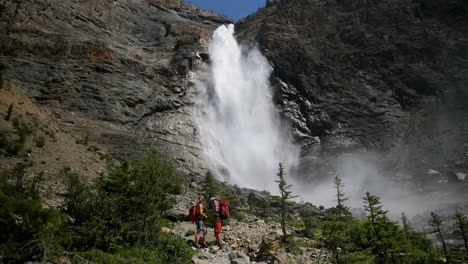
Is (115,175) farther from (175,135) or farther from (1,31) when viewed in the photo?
(1,31)

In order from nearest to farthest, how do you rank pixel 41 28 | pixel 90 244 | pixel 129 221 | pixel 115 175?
pixel 90 244
pixel 129 221
pixel 115 175
pixel 41 28

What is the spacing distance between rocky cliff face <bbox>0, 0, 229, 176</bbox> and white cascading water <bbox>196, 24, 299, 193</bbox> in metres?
2.53

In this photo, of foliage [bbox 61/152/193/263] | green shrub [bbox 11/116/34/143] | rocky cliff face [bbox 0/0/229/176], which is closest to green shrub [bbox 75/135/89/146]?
rocky cliff face [bbox 0/0/229/176]

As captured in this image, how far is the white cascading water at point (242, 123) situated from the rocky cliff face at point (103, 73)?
99.6 inches

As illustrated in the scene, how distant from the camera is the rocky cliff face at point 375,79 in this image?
40688mm

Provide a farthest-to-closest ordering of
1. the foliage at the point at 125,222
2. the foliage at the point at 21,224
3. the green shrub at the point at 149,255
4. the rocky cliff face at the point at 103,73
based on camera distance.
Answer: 1. the rocky cliff face at the point at 103,73
2. the foliage at the point at 125,222
3. the green shrub at the point at 149,255
4. the foliage at the point at 21,224

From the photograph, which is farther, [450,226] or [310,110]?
[310,110]

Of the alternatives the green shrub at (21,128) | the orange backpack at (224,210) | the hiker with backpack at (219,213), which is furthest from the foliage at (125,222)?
the green shrub at (21,128)

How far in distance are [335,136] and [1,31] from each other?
123 feet

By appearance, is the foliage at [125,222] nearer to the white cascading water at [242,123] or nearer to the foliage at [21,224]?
the foliage at [21,224]

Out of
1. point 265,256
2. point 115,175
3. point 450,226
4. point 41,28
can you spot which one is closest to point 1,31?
point 41,28

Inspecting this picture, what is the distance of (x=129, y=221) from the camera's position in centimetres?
1102

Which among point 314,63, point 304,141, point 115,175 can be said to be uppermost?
point 314,63

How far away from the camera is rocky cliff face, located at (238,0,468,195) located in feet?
133
